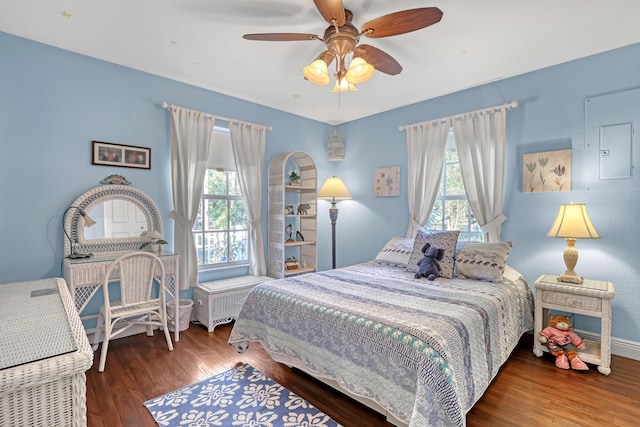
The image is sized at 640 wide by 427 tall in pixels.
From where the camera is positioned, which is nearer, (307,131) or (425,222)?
(425,222)

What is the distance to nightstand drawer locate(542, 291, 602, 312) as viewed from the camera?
235 cm

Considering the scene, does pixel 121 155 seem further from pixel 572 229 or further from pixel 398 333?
pixel 572 229

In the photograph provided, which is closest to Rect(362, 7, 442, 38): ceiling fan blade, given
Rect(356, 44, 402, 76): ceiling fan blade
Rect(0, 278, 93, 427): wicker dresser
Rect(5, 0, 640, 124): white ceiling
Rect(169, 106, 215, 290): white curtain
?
Rect(356, 44, 402, 76): ceiling fan blade

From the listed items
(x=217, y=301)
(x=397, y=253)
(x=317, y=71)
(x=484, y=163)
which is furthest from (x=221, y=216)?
(x=484, y=163)

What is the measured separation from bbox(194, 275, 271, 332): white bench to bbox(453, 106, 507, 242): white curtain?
2.58 metres

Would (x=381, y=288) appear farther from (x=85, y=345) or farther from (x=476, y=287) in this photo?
(x=85, y=345)

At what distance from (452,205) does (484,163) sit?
2.03 feet

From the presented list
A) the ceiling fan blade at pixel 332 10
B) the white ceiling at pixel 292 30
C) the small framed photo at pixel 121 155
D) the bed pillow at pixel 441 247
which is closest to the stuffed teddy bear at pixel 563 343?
the bed pillow at pixel 441 247

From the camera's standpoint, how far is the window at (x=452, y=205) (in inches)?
137

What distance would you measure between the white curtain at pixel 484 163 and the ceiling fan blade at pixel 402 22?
1800 millimetres

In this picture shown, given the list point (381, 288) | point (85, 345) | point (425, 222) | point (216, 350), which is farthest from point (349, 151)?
point (85, 345)

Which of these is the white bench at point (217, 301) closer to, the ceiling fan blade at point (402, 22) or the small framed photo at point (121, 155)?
the small framed photo at point (121, 155)

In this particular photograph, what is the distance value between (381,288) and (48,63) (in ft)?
10.8

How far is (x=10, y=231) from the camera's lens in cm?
246
